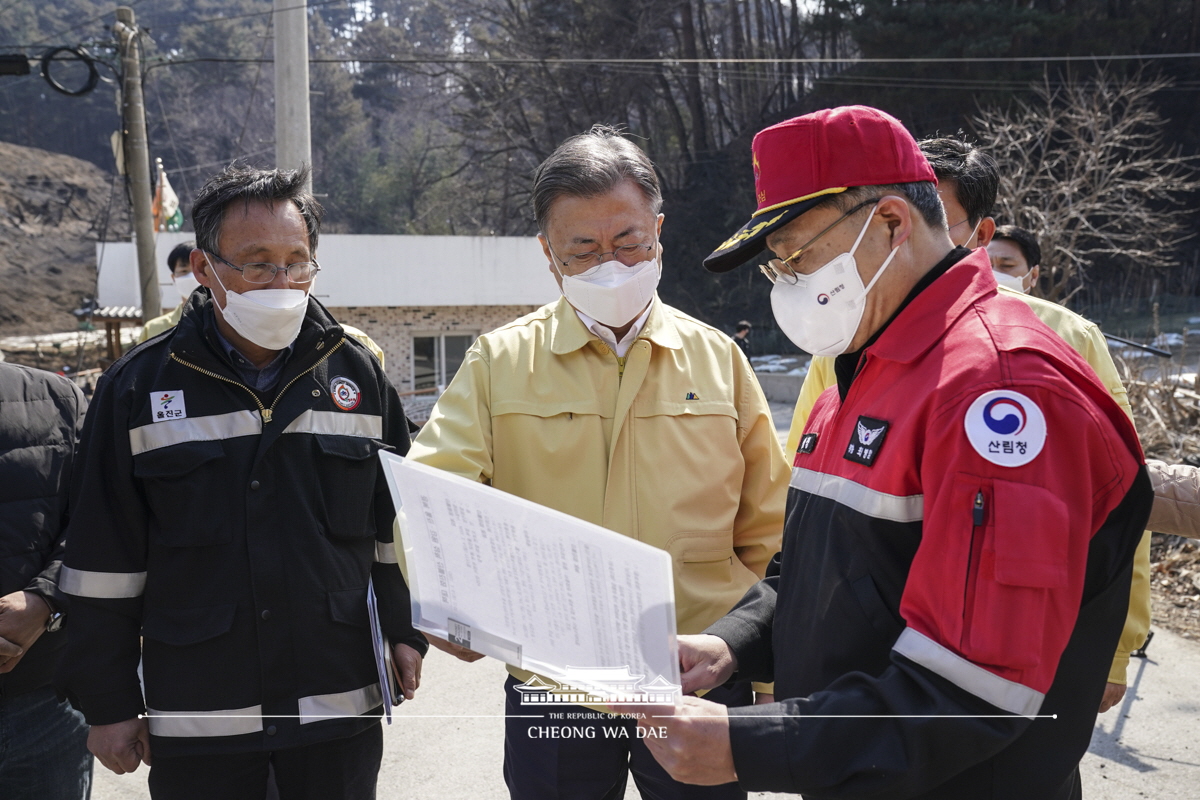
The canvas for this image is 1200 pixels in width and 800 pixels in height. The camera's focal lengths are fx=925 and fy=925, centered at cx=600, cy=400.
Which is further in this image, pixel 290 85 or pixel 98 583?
pixel 290 85

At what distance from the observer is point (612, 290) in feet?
7.69

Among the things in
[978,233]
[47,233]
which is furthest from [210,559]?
[47,233]

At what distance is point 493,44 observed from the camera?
3350cm

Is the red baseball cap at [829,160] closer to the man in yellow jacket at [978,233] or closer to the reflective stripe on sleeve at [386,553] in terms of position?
the man in yellow jacket at [978,233]

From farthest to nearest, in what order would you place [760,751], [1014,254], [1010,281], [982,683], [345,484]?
[1014,254], [1010,281], [345,484], [760,751], [982,683]

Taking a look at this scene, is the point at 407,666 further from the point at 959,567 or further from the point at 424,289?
the point at 424,289

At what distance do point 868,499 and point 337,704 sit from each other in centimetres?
160

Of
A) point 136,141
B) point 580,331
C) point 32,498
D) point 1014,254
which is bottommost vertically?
point 32,498

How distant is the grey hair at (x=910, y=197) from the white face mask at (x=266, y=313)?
5.00 ft

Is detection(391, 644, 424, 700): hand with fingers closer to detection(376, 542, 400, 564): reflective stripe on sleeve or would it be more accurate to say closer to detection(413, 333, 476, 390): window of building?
detection(376, 542, 400, 564): reflective stripe on sleeve

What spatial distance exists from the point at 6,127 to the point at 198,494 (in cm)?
6748

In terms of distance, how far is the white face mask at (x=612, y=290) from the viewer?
236 cm

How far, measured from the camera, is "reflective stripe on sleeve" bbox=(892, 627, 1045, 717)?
4.22 ft

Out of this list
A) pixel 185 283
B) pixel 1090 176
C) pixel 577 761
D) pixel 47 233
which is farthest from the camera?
pixel 47 233
